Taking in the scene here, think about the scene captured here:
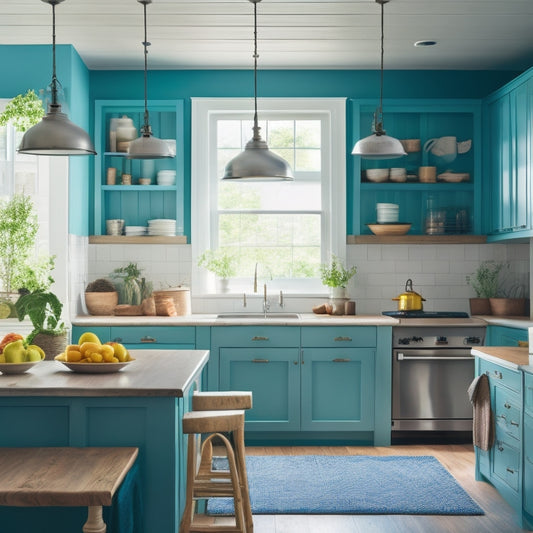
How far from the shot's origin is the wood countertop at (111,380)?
3.05 m

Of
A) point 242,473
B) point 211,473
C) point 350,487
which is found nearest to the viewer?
point 242,473

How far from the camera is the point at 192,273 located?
6.61 m

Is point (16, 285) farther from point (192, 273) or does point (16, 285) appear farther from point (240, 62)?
point (240, 62)

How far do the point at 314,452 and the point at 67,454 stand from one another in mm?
3029

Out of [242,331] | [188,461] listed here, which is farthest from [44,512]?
[242,331]

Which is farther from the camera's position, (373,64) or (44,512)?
(373,64)

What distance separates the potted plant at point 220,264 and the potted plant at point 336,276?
803 mm

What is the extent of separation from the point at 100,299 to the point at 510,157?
140 inches

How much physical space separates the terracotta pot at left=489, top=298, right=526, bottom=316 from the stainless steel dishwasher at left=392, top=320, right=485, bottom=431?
0.66m

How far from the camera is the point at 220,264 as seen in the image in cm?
650

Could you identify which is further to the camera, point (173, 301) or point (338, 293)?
point (338, 293)

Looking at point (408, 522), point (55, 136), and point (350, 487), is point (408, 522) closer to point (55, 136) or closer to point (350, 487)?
point (350, 487)

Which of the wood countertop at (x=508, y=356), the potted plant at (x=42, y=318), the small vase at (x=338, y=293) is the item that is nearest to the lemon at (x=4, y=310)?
the potted plant at (x=42, y=318)

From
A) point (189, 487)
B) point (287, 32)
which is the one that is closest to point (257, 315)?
point (287, 32)
